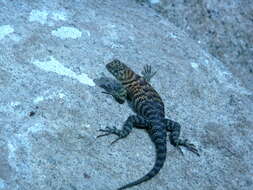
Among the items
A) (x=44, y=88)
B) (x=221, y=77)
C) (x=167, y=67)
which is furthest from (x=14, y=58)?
(x=221, y=77)

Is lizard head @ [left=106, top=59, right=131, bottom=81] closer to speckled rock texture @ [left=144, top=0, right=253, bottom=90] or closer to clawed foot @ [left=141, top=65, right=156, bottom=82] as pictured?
clawed foot @ [left=141, top=65, right=156, bottom=82]

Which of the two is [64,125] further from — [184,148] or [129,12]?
[129,12]

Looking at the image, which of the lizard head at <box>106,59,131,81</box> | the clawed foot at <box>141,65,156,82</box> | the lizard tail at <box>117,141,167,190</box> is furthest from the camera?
the clawed foot at <box>141,65,156,82</box>

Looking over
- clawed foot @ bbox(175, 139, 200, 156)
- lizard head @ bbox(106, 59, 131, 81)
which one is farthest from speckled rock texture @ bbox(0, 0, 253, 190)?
lizard head @ bbox(106, 59, 131, 81)

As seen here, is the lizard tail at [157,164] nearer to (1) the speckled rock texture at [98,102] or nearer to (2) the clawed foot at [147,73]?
(1) the speckled rock texture at [98,102]

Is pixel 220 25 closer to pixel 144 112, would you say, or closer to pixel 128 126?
pixel 144 112

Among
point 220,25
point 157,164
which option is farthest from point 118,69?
point 220,25

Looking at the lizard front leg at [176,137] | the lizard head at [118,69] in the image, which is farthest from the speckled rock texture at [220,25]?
the lizard front leg at [176,137]

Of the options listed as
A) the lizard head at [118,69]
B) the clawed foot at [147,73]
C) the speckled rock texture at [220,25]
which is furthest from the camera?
the speckled rock texture at [220,25]
